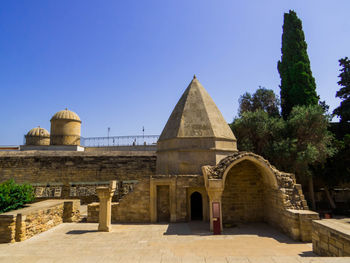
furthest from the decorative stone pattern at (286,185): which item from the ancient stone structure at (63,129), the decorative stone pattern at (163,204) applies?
the ancient stone structure at (63,129)

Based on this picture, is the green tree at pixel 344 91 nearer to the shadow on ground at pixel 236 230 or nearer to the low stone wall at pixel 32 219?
the shadow on ground at pixel 236 230

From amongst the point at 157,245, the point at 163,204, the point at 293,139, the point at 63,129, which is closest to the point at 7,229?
the point at 157,245

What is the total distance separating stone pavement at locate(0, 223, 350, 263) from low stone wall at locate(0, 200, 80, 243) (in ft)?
1.05

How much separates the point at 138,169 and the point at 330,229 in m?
15.5

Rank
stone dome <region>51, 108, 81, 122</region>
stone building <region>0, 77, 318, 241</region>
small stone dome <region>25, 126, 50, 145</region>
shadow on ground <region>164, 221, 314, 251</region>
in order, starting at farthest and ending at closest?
small stone dome <region>25, 126, 50, 145</region>, stone dome <region>51, 108, 81, 122</region>, stone building <region>0, 77, 318, 241</region>, shadow on ground <region>164, 221, 314, 251</region>

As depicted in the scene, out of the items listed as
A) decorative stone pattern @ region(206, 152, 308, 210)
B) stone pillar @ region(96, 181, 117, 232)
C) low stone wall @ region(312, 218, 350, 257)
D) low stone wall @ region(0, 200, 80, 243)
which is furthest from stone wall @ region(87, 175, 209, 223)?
low stone wall @ region(312, 218, 350, 257)

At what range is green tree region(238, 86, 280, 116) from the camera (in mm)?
23203

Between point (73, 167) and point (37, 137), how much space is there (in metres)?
13.3

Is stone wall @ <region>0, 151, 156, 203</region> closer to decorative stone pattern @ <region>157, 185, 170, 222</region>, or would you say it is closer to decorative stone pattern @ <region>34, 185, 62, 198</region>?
decorative stone pattern @ <region>34, 185, 62, 198</region>

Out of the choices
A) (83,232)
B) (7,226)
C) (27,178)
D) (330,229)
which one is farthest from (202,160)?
(27,178)

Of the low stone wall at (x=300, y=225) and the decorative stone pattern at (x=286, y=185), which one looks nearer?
the low stone wall at (x=300, y=225)

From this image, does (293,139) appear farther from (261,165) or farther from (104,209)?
(104,209)

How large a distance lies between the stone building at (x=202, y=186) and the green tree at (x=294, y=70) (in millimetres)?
9583

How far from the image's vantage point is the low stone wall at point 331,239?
521 centimetres
